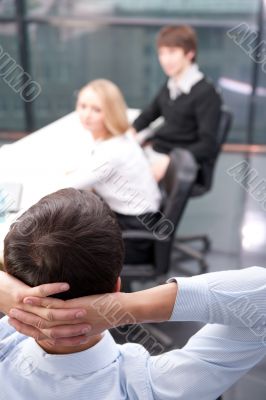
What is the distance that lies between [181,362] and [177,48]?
2.30m

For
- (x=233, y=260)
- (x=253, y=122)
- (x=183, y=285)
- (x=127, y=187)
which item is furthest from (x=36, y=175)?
(x=253, y=122)

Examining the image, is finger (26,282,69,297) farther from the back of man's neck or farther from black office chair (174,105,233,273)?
black office chair (174,105,233,273)

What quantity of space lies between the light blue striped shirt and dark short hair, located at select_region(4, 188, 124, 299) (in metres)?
0.13

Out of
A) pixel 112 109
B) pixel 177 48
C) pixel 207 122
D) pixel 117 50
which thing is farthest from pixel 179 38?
pixel 117 50

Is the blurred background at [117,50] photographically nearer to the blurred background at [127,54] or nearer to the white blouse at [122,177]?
the blurred background at [127,54]

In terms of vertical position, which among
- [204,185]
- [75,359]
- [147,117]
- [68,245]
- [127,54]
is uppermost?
[68,245]

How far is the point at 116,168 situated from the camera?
2.25 m

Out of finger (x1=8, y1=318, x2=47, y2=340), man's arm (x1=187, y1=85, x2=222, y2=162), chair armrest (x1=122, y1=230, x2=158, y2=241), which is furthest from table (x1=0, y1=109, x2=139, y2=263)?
finger (x1=8, y1=318, x2=47, y2=340)

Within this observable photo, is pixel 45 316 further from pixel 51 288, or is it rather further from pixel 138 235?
pixel 138 235

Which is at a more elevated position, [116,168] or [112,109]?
[112,109]

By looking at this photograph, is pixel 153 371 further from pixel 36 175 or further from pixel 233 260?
pixel 233 260

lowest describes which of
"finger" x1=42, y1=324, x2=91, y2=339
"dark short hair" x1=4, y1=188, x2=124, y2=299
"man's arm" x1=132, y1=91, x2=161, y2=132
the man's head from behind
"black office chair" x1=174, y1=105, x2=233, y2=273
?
"black office chair" x1=174, y1=105, x2=233, y2=273

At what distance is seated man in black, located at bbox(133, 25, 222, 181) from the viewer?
9.06ft

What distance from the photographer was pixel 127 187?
7.44ft
